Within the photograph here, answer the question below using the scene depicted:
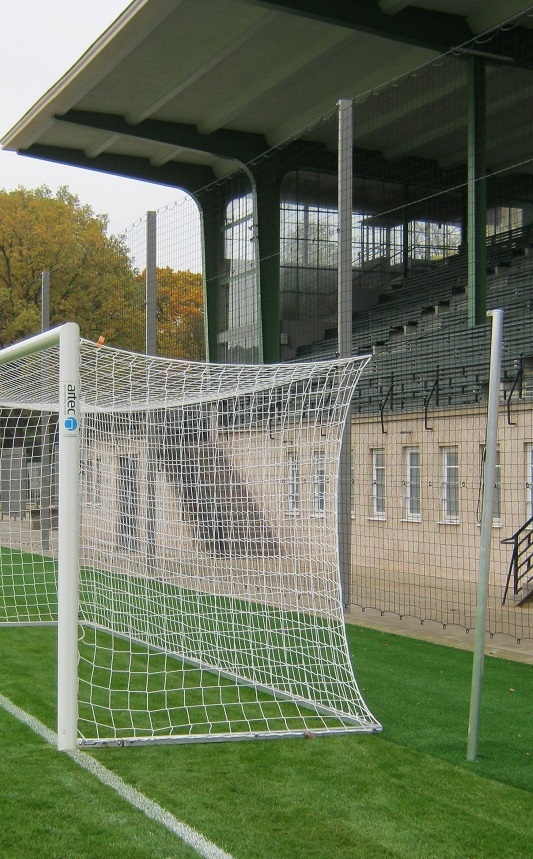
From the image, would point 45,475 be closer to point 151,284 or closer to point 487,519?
point 151,284

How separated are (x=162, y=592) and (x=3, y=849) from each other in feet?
15.2

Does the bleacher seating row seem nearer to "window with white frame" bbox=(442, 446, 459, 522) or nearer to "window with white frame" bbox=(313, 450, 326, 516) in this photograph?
"window with white frame" bbox=(442, 446, 459, 522)

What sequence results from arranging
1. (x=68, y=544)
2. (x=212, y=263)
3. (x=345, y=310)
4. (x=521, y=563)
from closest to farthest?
(x=68, y=544)
(x=345, y=310)
(x=521, y=563)
(x=212, y=263)

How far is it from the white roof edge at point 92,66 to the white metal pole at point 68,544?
42.4 ft

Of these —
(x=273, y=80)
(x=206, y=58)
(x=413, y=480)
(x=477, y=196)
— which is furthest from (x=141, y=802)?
(x=273, y=80)

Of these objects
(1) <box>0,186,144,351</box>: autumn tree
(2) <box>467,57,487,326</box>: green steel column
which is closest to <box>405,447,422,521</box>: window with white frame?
(2) <box>467,57,487,326</box>: green steel column

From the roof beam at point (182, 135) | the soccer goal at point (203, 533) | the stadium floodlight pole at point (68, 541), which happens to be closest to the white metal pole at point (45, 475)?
the soccer goal at point (203, 533)

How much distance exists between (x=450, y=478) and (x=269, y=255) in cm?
717

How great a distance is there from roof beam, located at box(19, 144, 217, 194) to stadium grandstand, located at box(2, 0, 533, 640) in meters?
0.05

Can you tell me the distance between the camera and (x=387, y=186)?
66.8ft

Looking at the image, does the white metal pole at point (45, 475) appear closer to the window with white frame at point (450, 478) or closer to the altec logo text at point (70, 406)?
the altec logo text at point (70, 406)

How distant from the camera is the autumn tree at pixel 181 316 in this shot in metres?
18.5

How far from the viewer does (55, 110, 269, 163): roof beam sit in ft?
73.2

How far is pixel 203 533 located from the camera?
7973 millimetres
